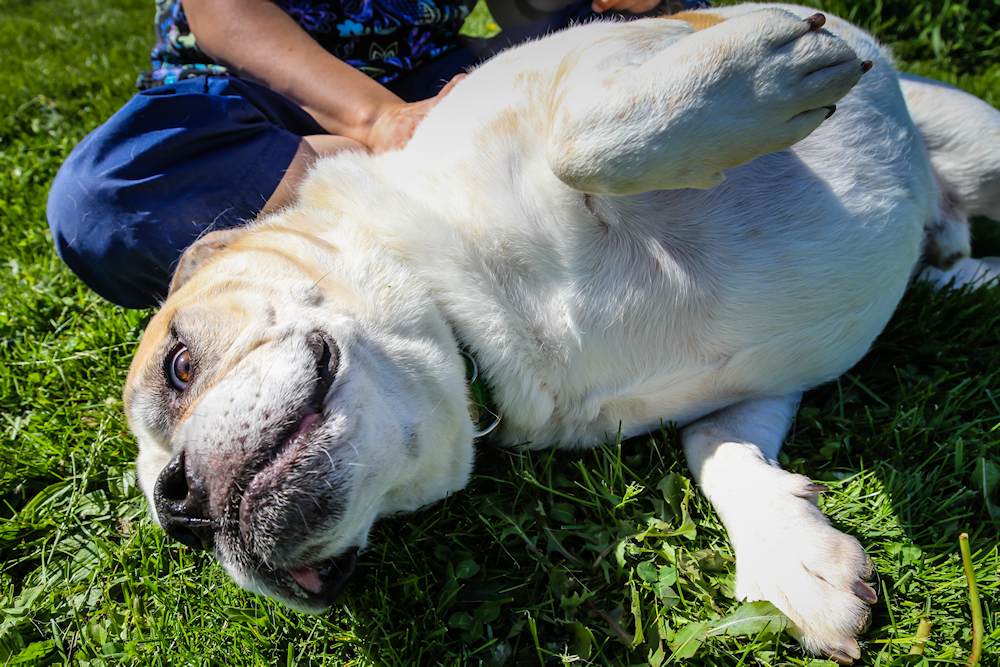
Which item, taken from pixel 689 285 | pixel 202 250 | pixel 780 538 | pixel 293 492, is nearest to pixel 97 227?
pixel 202 250

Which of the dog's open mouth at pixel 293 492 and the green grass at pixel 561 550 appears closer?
the dog's open mouth at pixel 293 492

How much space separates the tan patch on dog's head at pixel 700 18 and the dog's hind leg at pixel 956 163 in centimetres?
130

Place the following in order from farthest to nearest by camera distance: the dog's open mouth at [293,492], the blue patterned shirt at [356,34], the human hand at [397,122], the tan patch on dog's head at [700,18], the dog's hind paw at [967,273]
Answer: the blue patterned shirt at [356,34]
the dog's hind paw at [967,273]
the human hand at [397,122]
the tan patch on dog's head at [700,18]
the dog's open mouth at [293,492]

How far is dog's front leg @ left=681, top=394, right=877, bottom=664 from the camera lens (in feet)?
6.13

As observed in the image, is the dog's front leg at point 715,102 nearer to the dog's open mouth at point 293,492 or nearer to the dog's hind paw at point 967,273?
the dog's open mouth at point 293,492

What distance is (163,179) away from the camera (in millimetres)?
2852

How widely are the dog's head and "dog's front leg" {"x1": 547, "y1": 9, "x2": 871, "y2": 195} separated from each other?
850 mm

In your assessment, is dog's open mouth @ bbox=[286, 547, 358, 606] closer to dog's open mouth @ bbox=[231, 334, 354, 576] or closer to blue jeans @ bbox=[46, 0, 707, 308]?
dog's open mouth @ bbox=[231, 334, 354, 576]

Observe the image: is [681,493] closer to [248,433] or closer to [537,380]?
[537,380]

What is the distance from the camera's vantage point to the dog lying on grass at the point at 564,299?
6.04 feet

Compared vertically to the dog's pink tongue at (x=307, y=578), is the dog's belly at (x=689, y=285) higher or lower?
higher

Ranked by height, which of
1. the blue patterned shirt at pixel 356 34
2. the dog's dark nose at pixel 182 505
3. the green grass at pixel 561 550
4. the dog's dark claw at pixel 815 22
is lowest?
the green grass at pixel 561 550

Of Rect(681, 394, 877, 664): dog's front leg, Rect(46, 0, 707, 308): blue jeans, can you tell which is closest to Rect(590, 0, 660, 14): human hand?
Rect(46, 0, 707, 308): blue jeans

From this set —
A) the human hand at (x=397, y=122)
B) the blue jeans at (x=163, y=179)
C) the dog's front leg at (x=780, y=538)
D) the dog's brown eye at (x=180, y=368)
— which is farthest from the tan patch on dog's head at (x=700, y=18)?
the dog's brown eye at (x=180, y=368)
